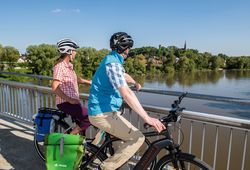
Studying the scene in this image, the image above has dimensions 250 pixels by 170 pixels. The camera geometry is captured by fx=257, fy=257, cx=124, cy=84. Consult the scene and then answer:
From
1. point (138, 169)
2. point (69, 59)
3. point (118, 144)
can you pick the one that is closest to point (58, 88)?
point (69, 59)

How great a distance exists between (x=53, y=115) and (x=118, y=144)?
114 centimetres

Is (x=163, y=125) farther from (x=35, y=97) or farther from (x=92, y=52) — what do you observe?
(x=92, y=52)

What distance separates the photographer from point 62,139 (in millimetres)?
2504

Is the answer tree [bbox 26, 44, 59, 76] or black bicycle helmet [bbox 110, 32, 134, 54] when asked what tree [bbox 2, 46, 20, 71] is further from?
black bicycle helmet [bbox 110, 32, 134, 54]

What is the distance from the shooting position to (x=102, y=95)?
2.29m

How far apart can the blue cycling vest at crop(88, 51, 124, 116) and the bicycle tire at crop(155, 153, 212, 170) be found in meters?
0.68

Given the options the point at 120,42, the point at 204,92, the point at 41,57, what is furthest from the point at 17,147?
the point at 41,57

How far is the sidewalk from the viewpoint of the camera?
3408 mm

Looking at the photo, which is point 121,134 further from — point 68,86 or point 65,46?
point 65,46

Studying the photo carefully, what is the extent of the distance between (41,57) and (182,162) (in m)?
47.5

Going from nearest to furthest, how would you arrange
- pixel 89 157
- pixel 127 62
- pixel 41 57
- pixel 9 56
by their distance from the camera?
pixel 89 157 < pixel 127 62 < pixel 41 57 < pixel 9 56

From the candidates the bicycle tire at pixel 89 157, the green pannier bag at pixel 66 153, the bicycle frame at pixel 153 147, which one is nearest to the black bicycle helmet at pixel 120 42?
the bicycle frame at pixel 153 147

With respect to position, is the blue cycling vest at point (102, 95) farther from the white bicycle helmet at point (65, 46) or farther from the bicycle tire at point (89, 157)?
the white bicycle helmet at point (65, 46)

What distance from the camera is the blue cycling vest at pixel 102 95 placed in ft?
7.34
